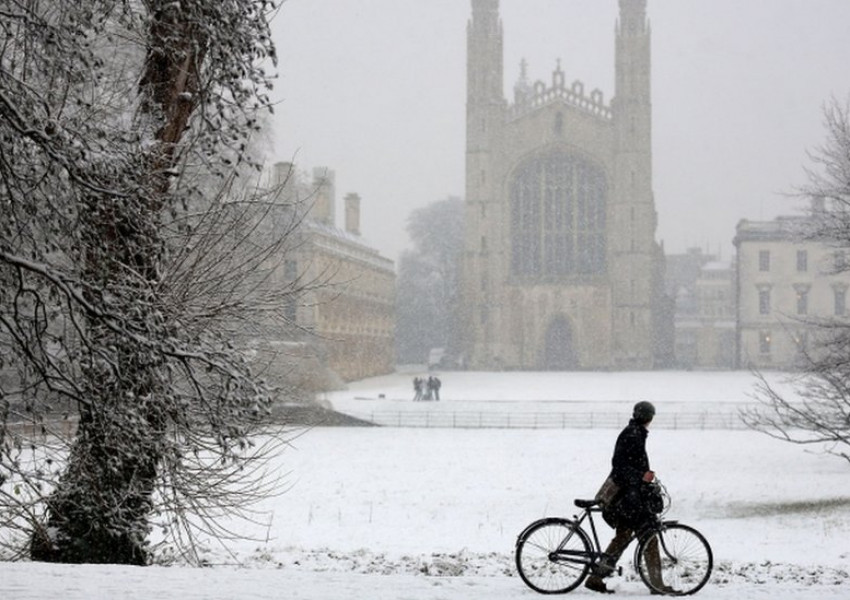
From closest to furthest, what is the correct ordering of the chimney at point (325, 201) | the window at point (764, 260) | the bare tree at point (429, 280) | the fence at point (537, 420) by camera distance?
the fence at point (537, 420)
the chimney at point (325, 201)
the window at point (764, 260)
the bare tree at point (429, 280)

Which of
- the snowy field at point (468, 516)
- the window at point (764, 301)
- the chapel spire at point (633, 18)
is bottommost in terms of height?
the snowy field at point (468, 516)

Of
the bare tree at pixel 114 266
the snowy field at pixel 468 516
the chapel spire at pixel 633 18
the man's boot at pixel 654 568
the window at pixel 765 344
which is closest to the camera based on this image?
the bare tree at pixel 114 266

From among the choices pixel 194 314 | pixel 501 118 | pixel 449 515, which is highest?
pixel 501 118

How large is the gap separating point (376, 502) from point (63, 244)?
36.2 feet

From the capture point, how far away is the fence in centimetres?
3222

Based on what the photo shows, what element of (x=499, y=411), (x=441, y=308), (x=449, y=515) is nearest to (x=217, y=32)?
(x=449, y=515)

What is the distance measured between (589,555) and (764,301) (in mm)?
64358

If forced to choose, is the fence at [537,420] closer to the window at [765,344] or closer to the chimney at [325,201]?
the chimney at [325,201]

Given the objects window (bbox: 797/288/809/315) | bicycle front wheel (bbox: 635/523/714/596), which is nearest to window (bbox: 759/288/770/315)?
window (bbox: 797/288/809/315)

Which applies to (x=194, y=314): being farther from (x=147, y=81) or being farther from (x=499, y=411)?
(x=499, y=411)

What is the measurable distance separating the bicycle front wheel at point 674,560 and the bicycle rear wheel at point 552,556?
43 cm

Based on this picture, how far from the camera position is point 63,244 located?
7090 mm

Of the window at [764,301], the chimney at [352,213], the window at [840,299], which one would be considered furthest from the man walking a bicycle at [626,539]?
the window at [840,299]

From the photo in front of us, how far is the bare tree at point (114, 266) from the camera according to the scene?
21.4 feet
